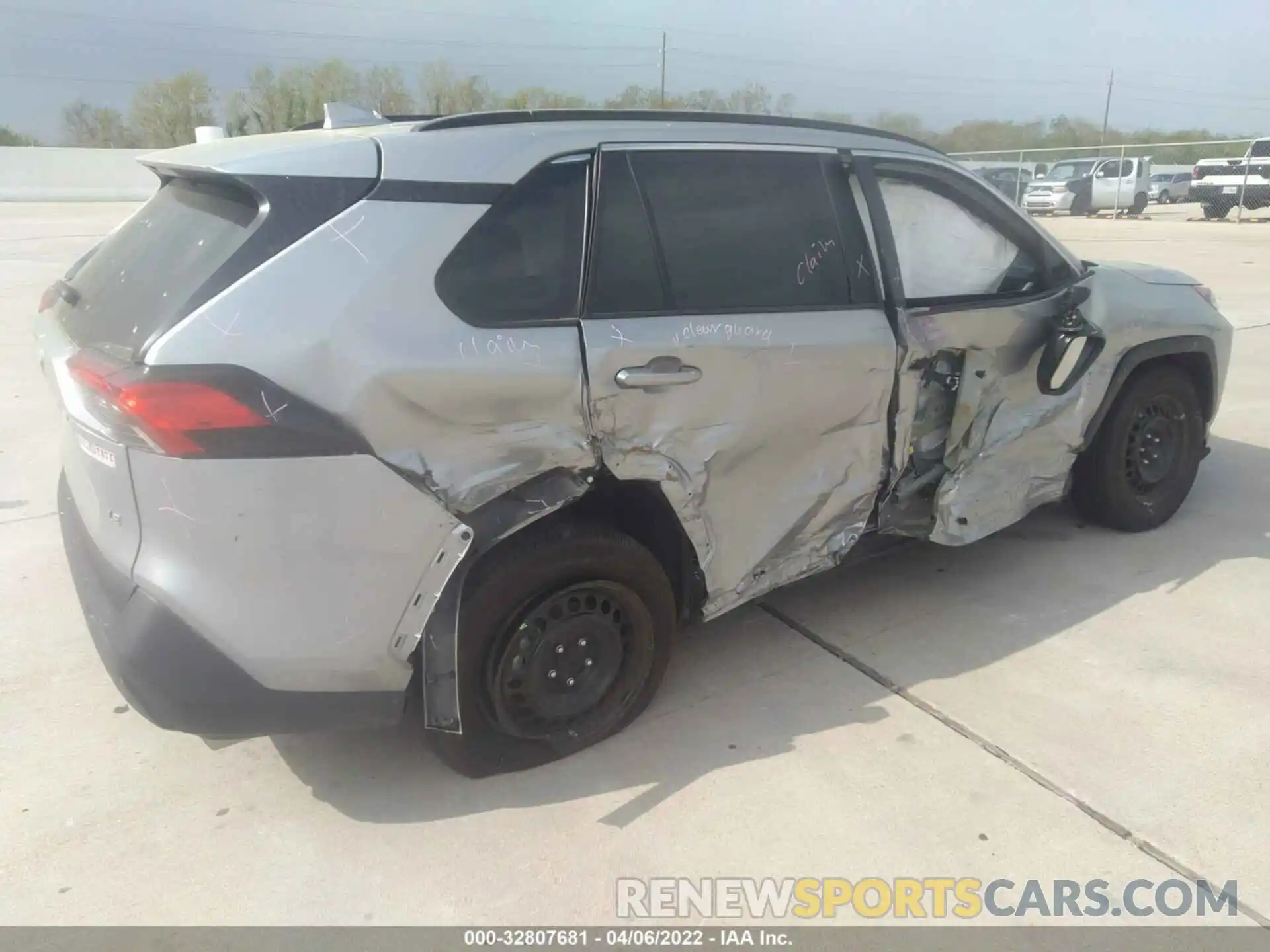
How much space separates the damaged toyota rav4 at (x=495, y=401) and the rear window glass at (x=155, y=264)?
0.02 m

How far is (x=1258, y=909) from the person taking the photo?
2457 millimetres

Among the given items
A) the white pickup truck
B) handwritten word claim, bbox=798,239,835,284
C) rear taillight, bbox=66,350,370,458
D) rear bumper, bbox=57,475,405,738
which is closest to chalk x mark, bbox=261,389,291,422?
rear taillight, bbox=66,350,370,458

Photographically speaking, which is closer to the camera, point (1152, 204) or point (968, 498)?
point (968, 498)

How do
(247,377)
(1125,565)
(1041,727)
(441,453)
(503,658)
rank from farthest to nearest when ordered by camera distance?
(1125,565) < (1041,727) < (503,658) < (441,453) < (247,377)

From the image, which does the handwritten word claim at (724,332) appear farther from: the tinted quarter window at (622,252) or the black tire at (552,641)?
the black tire at (552,641)

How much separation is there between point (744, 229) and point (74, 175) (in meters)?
37.7

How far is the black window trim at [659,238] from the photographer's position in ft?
9.38

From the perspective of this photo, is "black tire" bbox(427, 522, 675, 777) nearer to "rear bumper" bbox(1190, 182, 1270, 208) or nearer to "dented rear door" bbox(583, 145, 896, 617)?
"dented rear door" bbox(583, 145, 896, 617)

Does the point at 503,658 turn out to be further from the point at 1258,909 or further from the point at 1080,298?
the point at 1080,298

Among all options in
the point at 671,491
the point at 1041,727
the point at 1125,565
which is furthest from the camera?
the point at 1125,565

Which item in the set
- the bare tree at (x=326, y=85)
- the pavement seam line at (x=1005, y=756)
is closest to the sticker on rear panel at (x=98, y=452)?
the pavement seam line at (x=1005, y=756)

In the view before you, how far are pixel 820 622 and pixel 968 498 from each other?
2.55 feet

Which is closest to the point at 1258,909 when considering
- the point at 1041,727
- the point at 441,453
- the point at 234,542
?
the point at 1041,727
